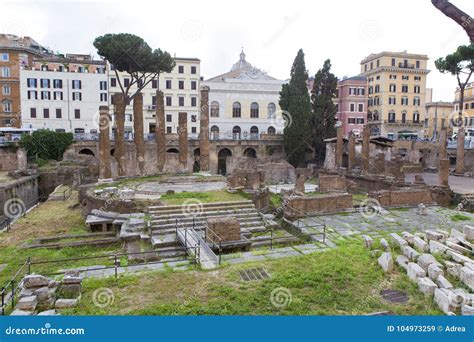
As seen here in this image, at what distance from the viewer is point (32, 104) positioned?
47250 mm

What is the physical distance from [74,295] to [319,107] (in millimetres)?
37361

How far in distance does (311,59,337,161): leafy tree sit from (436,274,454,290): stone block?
34.2 m

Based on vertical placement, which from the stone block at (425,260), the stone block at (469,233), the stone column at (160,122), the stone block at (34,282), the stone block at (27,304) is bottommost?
the stone block at (27,304)

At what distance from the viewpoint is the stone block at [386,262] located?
977 centimetres

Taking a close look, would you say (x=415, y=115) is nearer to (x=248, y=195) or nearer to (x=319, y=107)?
(x=319, y=107)

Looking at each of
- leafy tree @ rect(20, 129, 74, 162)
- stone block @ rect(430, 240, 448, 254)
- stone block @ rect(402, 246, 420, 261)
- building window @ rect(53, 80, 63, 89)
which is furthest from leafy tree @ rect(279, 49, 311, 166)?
stone block @ rect(402, 246, 420, 261)

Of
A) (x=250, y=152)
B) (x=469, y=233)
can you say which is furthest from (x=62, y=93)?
(x=469, y=233)

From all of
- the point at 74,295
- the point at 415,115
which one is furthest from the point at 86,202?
the point at 415,115

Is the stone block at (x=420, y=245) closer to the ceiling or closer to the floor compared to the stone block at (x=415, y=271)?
closer to the ceiling

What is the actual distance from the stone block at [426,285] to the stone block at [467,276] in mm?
717

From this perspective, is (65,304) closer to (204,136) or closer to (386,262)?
(386,262)

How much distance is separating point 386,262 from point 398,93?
49613mm

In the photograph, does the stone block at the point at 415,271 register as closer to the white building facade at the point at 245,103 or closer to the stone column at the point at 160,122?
the stone column at the point at 160,122

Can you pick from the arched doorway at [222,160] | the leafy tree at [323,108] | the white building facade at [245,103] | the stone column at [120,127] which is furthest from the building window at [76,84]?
the leafy tree at [323,108]
